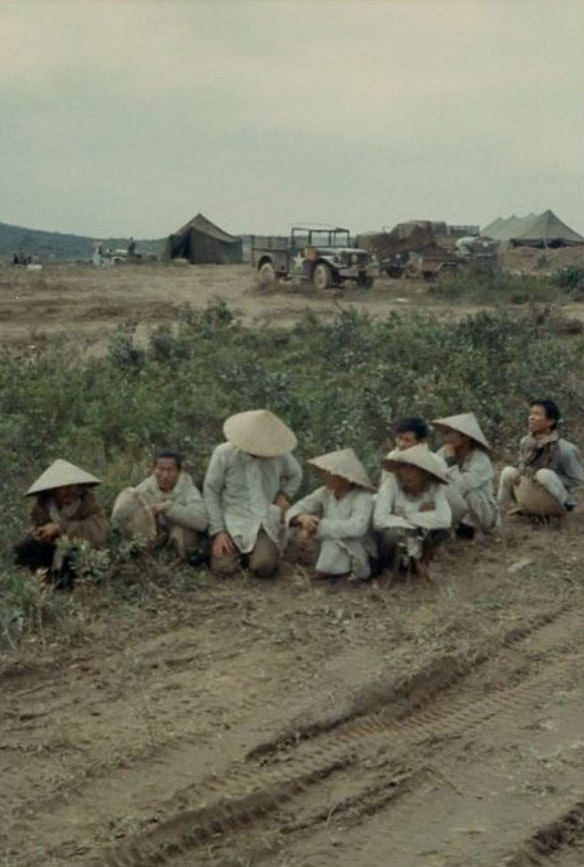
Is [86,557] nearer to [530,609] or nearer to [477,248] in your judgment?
[530,609]

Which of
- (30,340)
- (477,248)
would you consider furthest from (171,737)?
(477,248)

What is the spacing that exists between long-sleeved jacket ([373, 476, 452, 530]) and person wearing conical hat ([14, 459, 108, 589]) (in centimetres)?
146

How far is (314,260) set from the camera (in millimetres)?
26609

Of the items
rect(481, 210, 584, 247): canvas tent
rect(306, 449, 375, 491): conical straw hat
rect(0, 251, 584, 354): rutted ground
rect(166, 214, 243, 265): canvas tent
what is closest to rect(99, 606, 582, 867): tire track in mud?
rect(306, 449, 375, 491): conical straw hat

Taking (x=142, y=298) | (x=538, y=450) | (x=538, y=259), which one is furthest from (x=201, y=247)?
(x=538, y=450)

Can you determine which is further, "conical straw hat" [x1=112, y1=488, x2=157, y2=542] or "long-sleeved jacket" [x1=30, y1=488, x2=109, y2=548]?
"conical straw hat" [x1=112, y1=488, x2=157, y2=542]

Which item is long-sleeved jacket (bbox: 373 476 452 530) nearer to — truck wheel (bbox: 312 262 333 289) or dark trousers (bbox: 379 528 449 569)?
dark trousers (bbox: 379 528 449 569)

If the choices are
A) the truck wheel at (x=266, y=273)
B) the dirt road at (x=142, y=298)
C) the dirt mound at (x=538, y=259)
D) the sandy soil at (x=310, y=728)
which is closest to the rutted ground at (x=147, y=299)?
the dirt road at (x=142, y=298)

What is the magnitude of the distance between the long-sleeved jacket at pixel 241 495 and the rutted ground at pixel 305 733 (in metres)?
0.30

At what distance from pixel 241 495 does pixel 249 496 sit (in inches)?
1.9

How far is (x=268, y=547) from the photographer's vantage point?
701cm

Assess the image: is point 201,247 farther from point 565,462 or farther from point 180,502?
point 180,502

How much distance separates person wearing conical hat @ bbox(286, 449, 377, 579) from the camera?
6.99m

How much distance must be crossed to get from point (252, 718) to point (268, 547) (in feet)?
6.24
